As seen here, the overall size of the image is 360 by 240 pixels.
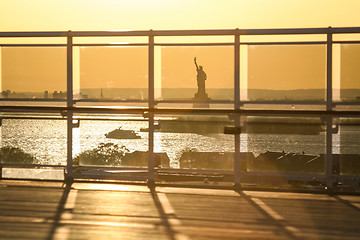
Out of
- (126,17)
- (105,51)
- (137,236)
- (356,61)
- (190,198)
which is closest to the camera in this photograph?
(137,236)

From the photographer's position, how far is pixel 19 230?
13.6 ft

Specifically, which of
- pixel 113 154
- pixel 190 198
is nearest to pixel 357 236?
pixel 190 198

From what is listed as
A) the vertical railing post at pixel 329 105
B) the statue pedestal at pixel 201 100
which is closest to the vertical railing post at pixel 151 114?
the statue pedestal at pixel 201 100

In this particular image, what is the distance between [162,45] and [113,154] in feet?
3.71

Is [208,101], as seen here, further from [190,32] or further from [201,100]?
[190,32]

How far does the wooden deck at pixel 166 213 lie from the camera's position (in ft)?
13.6

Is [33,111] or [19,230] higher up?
[33,111]

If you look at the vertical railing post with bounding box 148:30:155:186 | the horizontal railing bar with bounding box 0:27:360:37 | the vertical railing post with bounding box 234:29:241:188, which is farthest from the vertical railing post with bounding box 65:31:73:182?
the vertical railing post with bounding box 234:29:241:188

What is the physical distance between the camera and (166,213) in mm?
4754

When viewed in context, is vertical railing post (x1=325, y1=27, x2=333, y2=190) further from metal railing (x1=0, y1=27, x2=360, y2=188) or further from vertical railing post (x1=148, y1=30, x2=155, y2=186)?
vertical railing post (x1=148, y1=30, x2=155, y2=186)

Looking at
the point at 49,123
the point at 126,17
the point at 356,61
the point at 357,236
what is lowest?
the point at 357,236

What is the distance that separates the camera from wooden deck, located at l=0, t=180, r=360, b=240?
4.14m

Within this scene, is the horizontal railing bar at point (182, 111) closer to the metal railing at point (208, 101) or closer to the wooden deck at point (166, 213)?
the metal railing at point (208, 101)

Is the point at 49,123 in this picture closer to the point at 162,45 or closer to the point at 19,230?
the point at 162,45
